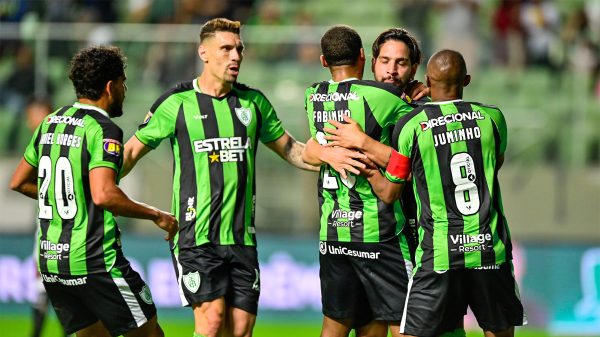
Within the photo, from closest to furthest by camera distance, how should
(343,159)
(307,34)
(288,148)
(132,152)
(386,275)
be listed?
(343,159) → (386,275) → (132,152) → (288,148) → (307,34)

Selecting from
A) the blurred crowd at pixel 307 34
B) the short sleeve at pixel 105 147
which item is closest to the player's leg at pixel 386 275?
the short sleeve at pixel 105 147

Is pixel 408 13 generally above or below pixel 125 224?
above

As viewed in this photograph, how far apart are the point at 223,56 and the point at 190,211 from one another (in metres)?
1.09

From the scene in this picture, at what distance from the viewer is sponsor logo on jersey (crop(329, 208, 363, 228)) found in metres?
6.95

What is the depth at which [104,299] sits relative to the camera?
22.0 ft

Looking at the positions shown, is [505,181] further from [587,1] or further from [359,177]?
[359,177]

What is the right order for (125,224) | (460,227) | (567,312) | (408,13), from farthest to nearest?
(408,13), (125,224), (567,312), (460,227)

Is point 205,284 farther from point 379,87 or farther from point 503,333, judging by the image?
point 503,333

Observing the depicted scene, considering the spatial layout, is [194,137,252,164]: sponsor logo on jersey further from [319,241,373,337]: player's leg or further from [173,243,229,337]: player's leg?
[319,241,373,337]: player's leg

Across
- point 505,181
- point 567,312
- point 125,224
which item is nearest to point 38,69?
point 125,224

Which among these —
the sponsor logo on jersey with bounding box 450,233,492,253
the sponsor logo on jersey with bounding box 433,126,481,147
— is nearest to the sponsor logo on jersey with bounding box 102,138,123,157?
the sponsor logo on jersey with bounding box 433,126,481,147

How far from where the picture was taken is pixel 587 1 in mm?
14914

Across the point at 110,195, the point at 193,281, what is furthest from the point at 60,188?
the point at 193,281

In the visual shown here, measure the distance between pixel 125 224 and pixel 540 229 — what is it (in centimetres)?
523
